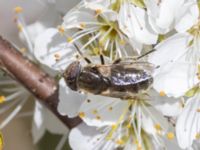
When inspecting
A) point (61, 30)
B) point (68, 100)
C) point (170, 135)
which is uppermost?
point (61, 30)

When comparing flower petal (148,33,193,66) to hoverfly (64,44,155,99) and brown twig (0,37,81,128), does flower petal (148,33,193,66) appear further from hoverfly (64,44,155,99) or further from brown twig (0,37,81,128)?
brown twig (0,37,81,128)

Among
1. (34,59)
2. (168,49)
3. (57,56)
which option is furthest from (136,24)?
(34,59)

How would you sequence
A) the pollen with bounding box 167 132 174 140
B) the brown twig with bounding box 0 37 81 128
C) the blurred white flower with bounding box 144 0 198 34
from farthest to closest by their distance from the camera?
the brown twig with bounding box 0 37 81 128, the pollen with bounding box 167 132 174 140, the blurred white flower with bounding box 144 0 198 34

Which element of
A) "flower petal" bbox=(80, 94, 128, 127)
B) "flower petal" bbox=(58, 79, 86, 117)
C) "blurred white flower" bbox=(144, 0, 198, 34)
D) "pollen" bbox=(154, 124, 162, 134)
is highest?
"blurred white flower" bbox=(144, 0, 198, 34)

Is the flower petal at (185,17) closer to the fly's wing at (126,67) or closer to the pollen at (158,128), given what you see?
the fly's wing at (126,67)

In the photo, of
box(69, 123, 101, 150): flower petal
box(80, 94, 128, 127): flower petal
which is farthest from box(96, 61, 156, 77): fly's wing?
box(69, 123, 101, 150): flower petal

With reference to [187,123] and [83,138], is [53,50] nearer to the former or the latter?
[83,138]

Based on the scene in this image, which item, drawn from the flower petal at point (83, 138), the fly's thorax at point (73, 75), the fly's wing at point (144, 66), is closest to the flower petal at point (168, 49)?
the fly's wing at point (144, 66)

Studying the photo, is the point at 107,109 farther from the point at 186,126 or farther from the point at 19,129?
the point at 19,129
